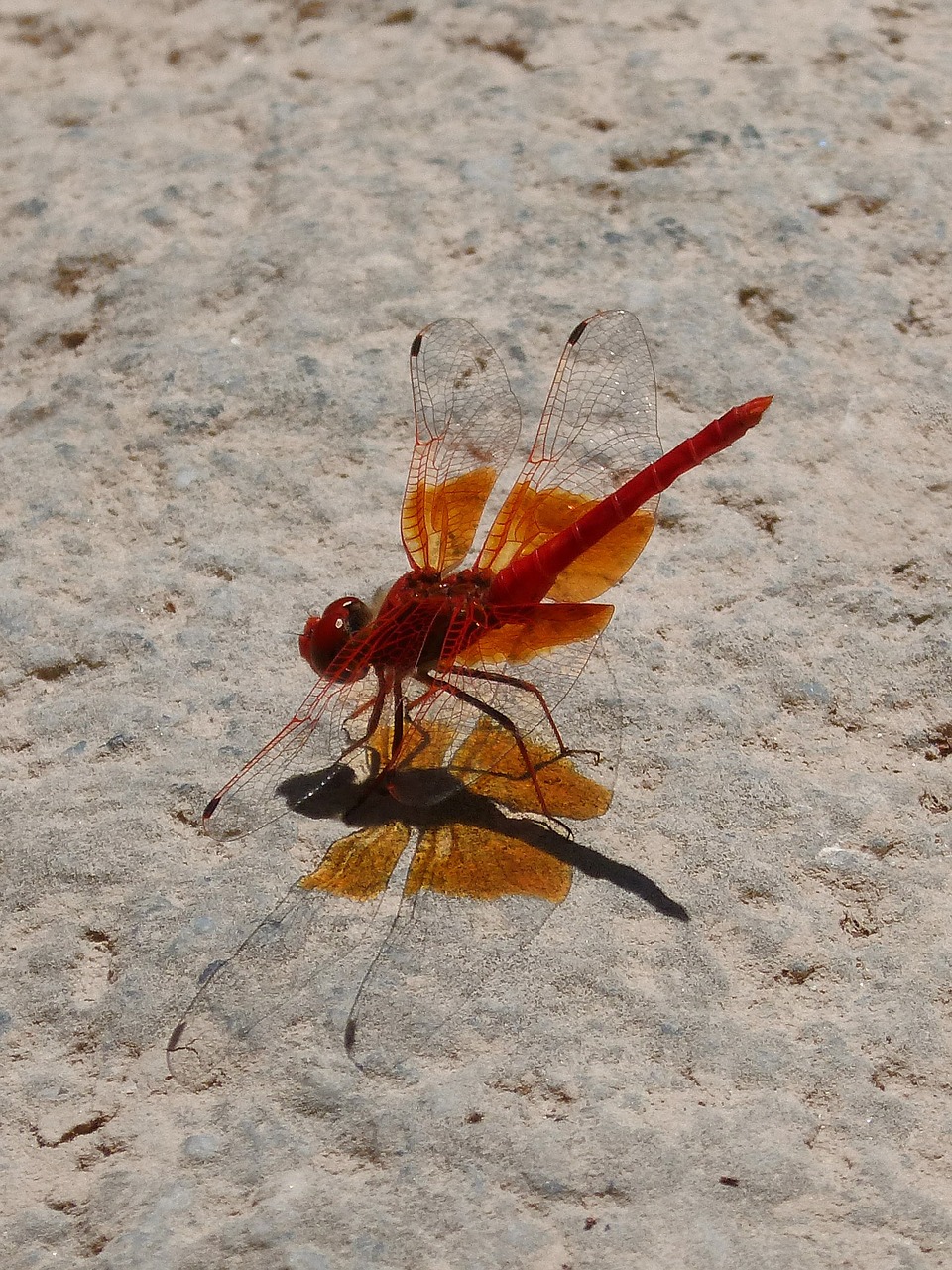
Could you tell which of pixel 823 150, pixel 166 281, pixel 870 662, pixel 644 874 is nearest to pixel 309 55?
pixel 166 281

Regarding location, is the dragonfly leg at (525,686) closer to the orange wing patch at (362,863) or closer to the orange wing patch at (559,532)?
the orange wing patch at (559,532)

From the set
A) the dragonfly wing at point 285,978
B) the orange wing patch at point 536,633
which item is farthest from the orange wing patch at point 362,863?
the orange wing patch at point 536,633

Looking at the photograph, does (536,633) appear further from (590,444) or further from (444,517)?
(590,444)

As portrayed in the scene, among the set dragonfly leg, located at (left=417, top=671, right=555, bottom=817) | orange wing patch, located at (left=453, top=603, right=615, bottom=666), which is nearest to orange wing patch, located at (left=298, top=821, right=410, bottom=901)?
dragonfly leg, located at (left=417, top=671, right=555, bottom=817)

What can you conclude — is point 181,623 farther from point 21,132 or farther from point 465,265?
point 21,132

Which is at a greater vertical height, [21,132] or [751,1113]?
[21,132]

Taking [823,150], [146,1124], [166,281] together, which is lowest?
[146,1124]
